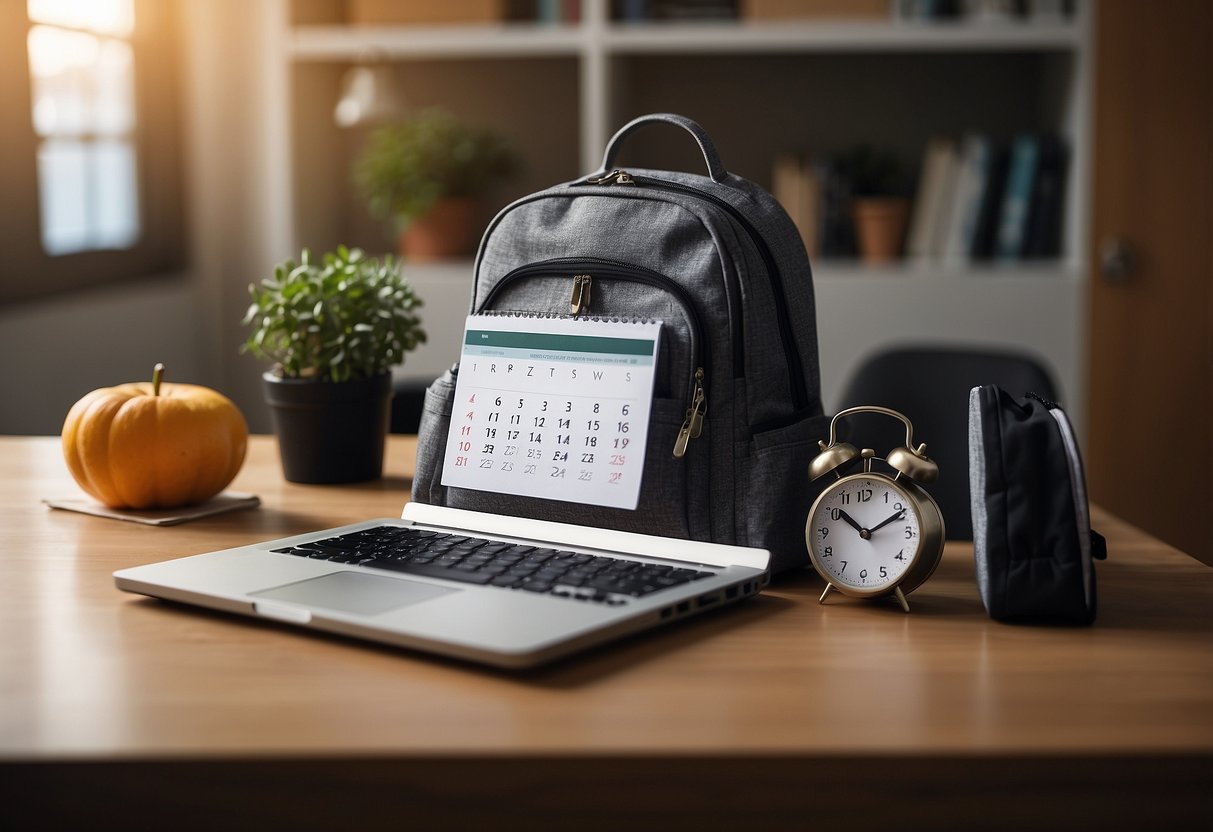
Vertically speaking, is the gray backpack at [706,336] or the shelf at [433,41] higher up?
the shelf at [433,41]

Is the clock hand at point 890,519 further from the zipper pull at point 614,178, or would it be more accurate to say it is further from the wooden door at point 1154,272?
the wooden door at point 1154,272

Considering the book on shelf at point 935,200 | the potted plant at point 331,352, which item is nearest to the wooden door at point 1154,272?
the book on shelf at point 935,200

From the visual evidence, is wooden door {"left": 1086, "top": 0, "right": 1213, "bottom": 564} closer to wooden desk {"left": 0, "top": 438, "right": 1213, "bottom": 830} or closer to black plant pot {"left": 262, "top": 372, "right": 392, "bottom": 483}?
black plant pot {"left": 262, "top": 372, "right": 392, "bottom": 483}

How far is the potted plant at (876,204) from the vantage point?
2.82 m

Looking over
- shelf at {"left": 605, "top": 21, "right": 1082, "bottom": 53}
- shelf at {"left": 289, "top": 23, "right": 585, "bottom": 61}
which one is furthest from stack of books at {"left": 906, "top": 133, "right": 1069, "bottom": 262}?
shelf at {"left": 289, "top": 23, "right": 585, "bottom": 61}

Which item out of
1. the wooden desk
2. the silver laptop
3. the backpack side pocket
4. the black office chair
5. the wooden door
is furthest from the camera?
the wooden door

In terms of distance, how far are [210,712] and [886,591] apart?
459mm

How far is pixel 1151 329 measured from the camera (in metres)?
2.73

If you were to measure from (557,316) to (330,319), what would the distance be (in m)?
0.35

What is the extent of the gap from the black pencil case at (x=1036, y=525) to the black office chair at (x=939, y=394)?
2.93 feet

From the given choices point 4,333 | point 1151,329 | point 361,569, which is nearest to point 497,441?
point 361,569

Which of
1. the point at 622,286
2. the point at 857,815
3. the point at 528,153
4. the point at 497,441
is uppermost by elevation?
the point at 528,153

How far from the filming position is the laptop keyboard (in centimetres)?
86

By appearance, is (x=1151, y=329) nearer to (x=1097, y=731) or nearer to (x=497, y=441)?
(x=497, y=441)
